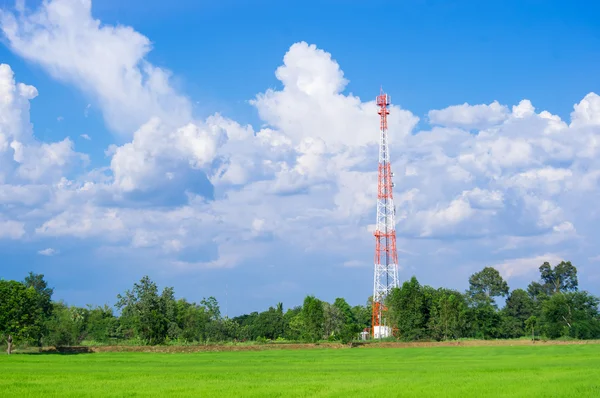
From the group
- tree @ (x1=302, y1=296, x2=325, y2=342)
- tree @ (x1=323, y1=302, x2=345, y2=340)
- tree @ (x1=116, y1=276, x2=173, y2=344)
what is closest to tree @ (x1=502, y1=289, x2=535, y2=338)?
tree @ (x1=323, y1=302, x2=345, y2=340)

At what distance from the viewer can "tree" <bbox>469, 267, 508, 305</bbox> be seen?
136m

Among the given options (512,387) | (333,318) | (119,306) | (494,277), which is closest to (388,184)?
(333,318)

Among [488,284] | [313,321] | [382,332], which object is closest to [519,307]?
[488,284]

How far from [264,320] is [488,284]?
5435 centimetres

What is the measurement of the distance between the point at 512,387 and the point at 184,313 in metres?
54.5

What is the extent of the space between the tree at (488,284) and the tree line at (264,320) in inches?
970

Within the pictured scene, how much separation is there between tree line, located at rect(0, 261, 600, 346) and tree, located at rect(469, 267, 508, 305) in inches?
970

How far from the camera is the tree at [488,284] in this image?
136500 mm

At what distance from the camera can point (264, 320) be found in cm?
10988

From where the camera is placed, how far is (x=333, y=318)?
3740 inches

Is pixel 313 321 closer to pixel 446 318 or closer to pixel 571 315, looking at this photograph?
pixel 446 318

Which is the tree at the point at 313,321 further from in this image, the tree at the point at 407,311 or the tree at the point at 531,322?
the tree at the point at 531,322

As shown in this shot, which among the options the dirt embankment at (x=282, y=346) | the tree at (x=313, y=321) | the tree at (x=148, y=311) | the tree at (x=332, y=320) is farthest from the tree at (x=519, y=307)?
the tree at (x=148, y=311)

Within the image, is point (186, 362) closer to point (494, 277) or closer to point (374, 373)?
point (374, 373)
